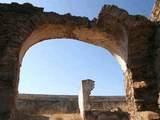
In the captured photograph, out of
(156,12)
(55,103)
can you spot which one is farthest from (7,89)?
(55,103)

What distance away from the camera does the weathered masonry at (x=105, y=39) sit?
6030 mm

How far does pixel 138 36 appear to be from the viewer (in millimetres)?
6859

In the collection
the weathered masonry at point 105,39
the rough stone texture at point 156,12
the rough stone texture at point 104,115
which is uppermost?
the rough stone texture at point 156,12

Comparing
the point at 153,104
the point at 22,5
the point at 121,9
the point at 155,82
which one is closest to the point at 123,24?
the point at 121,9

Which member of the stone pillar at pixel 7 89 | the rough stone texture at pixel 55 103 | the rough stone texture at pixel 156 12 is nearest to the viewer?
the stone pillar at pixel 7 89

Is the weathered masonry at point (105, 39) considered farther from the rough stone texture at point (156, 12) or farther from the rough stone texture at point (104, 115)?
the rough stone texture at point (104, 115)

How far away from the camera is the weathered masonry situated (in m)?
6.03

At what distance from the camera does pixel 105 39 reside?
7.45m

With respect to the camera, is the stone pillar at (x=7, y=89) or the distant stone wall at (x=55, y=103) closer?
the stone pillar at (x=7, y=89)

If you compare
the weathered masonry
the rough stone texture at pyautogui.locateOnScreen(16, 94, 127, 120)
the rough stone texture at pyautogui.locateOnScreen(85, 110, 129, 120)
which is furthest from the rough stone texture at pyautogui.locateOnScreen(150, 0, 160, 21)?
the rough stone texture at pyautogui.locateOnScreen(16, 94, 127, 120)

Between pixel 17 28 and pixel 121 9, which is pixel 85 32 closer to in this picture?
pixel 121 9

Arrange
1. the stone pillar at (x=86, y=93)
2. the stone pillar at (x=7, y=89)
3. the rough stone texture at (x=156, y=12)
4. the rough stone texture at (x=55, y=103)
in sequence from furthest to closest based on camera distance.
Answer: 1. the rough stone texture at (x=55, y=103)
2. the stone pillar at (x=86, y=93)
3. the rough stone texture at (x=156, y=12)
4. the stone pillar at (x=7, y=89)

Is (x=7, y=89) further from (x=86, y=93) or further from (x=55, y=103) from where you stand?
(x=55, y=103)

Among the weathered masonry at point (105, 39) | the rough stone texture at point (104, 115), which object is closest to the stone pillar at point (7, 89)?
the weathered masonry at point (105, 39)
